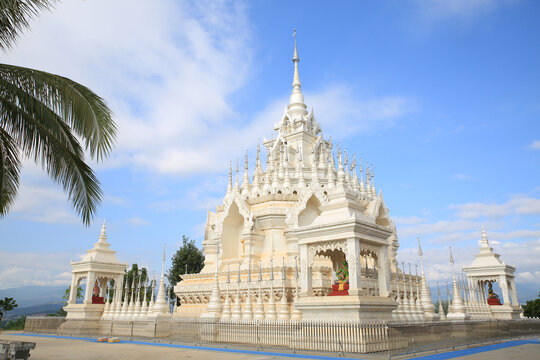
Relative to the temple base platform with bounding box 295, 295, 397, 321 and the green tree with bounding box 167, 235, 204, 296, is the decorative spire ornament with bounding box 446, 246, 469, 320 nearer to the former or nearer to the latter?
the temple base platform with bounding box 295, 295, 397, 321

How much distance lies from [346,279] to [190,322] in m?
6.55

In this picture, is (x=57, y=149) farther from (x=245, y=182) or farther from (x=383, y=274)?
(x=245, y=182)

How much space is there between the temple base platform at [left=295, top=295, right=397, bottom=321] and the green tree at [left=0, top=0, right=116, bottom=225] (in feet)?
24.8

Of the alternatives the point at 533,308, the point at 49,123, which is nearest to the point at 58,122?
the point at 49,123

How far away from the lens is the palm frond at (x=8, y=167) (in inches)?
384

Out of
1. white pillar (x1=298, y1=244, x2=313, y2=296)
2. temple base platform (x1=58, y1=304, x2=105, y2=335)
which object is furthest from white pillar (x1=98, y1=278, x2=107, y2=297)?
white pillar (x1=298, y1=244, x2=313, y2=296)

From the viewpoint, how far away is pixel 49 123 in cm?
1018

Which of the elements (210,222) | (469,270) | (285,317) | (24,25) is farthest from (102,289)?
(469,270)

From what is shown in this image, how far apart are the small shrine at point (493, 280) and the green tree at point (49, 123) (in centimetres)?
2370

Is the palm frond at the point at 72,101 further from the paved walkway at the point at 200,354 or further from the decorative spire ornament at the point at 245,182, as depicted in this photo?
the decorative spire ornament at the point at 245,182

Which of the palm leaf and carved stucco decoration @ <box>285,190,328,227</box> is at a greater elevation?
carved stucco decoration @ <box>285,190,328,227</box>

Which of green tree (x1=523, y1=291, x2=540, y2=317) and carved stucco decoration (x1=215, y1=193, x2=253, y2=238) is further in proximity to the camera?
green tree (x1=523, y1=291, x2=540, y2=317)

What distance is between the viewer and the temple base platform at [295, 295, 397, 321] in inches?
519

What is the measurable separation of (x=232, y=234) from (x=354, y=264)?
14845 mm
